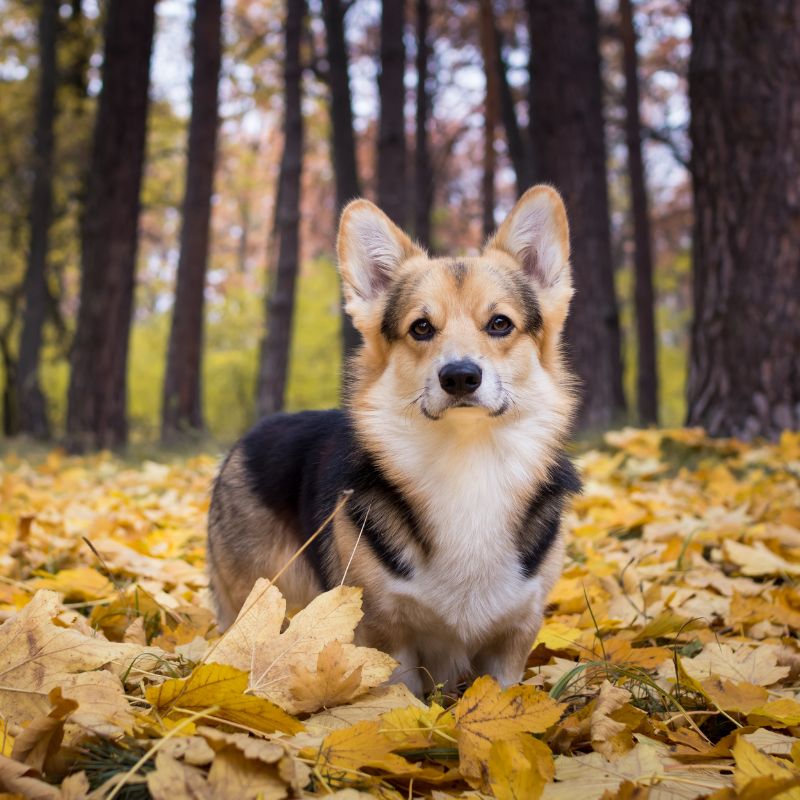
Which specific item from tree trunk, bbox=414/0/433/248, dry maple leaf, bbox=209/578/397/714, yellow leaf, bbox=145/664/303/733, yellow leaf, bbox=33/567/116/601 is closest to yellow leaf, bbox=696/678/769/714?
dry maple leaf, bbox=209/578/397/714

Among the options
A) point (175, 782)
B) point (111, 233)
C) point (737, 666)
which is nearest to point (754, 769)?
point (737, 666)

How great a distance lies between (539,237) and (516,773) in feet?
6.16

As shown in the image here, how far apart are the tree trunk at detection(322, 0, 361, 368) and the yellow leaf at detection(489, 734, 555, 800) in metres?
10.6

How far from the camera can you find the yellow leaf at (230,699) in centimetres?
157

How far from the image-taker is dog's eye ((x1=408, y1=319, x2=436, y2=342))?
103 inches

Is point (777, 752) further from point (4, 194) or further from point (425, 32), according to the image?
point (4, 194)

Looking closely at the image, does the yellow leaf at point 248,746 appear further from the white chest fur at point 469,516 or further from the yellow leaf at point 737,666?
the yellow leaf at point 737,666

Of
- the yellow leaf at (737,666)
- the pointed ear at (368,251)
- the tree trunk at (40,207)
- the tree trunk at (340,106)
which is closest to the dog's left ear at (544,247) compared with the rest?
the pointed ear at (368,251)

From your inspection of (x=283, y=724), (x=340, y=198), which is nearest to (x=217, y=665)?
(x=283, y=724)

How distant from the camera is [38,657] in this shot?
1676mm

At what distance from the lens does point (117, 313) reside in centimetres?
855

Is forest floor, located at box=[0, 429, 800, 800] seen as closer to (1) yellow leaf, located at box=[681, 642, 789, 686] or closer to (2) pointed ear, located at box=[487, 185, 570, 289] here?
(1) yellow leaf, located at box=[681, 642, 789, 686]

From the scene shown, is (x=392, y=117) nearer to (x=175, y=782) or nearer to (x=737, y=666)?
(x=737, y=666)

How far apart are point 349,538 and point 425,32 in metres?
14.5
